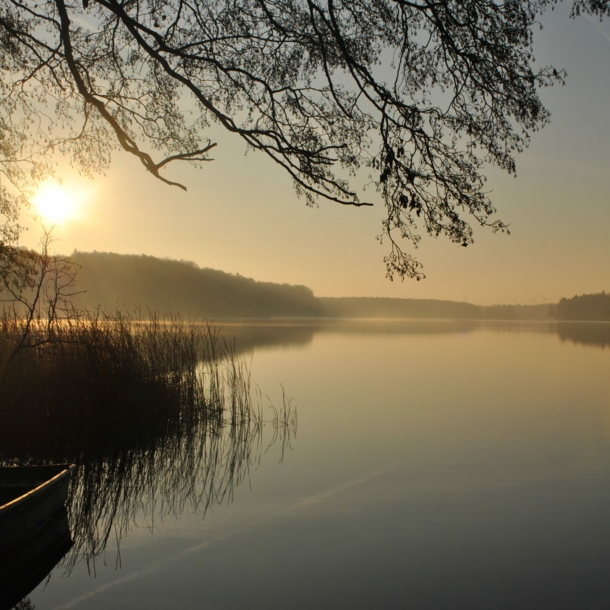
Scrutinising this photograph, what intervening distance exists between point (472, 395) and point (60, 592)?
945cm

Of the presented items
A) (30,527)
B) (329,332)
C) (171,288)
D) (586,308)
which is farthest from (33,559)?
(586,308)

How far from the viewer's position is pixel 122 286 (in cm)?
9556

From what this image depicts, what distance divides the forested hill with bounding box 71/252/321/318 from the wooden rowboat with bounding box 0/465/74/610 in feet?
268

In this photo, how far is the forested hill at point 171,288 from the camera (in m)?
92.4

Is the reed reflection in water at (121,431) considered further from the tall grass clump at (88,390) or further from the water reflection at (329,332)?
the water reflection at (329,332)

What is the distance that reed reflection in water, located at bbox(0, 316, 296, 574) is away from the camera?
4715 mm

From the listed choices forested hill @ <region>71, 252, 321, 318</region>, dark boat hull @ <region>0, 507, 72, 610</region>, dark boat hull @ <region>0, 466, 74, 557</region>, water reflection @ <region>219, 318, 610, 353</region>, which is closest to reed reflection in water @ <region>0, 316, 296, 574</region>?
dark boat hull @ <region>0, 507, 72, 610</region>

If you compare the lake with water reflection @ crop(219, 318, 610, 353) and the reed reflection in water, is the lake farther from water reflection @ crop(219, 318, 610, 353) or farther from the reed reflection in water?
water reflection @ crop(219, 318, 610, 353)

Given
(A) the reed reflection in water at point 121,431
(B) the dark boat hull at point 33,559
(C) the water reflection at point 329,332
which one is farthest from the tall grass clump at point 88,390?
(C) the water reflection at point 329,332

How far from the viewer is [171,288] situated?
99.8 meters

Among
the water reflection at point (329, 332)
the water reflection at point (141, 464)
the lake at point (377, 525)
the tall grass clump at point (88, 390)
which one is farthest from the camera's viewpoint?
the water reflection at point (329, 332)

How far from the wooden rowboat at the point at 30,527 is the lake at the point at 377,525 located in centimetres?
13

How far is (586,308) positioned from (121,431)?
122 meters

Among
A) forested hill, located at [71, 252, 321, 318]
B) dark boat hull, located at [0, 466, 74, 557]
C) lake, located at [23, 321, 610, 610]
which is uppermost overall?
forested hill, located at [71, 252, 321, 318]
